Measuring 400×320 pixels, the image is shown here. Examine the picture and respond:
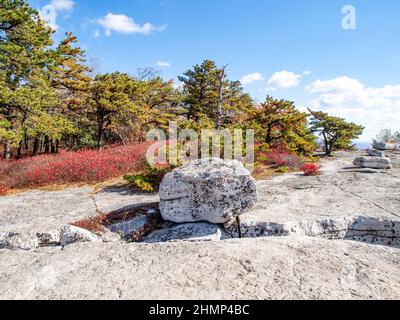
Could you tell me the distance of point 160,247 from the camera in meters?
4.29

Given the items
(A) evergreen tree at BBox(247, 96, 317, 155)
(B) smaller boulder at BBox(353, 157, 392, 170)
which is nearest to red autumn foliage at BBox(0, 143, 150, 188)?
(A) evergreen tree at BBox(247, 96, 317, 155)

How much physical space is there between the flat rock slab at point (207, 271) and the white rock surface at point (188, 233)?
1.86 m

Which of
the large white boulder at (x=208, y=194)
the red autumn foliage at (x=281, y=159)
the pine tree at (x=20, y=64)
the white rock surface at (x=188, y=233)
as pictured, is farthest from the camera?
the red autumn foliage at (x=281, y=159)

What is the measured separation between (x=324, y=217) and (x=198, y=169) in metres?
3.43

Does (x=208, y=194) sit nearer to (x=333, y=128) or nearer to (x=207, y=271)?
(x=207, y=271)

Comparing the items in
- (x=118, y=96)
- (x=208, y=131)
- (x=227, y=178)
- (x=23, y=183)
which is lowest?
(x=23, y=183)

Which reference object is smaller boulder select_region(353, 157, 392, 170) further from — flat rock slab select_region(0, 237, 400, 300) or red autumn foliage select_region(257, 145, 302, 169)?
flat rock slab select_region(0, 237, 400, 300)

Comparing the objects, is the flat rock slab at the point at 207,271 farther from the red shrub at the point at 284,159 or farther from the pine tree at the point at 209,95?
the pine tree at the point at 209,95

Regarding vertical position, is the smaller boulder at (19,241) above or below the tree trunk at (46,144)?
below

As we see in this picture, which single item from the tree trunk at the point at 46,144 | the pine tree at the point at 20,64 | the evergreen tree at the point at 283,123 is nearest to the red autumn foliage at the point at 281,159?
the evergreen tree at the point at 283,123

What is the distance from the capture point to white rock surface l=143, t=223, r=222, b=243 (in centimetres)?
625

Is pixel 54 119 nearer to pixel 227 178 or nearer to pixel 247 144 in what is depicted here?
pixel 247 144

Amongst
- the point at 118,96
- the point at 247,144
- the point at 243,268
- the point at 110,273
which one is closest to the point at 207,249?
the point at 243,268

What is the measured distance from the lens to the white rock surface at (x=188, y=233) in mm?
6250
